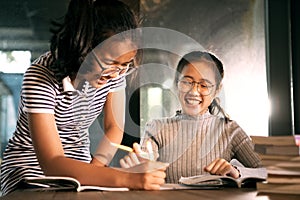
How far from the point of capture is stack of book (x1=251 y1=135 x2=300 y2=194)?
3.12ft

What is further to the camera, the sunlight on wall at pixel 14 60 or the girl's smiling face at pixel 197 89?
the sunlight on wall at pixel 14 60

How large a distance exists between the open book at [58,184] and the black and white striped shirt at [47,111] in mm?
105

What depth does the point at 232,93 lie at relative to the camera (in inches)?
107

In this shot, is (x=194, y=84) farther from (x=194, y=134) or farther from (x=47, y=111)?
(x=47, y=111)

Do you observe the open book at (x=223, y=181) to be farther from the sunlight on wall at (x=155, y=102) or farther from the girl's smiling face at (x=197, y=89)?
the sunlight on wall at (x=155, y=102)

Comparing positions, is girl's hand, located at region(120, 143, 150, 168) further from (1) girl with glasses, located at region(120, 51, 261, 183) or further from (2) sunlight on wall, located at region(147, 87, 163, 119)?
(2) sunlight on wall, located at region(147, 87, 163, 119)

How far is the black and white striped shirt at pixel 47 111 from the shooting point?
47.6 inches

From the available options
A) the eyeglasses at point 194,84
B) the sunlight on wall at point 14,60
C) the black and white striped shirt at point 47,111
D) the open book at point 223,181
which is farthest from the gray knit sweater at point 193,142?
the sunlight on wall at point 14,60

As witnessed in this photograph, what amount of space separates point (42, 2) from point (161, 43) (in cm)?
67

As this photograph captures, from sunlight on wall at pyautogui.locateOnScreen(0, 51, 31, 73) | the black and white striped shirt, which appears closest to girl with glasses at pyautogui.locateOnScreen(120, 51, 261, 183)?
the black and white striped shirt

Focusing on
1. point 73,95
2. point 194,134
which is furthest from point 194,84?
point 73,95

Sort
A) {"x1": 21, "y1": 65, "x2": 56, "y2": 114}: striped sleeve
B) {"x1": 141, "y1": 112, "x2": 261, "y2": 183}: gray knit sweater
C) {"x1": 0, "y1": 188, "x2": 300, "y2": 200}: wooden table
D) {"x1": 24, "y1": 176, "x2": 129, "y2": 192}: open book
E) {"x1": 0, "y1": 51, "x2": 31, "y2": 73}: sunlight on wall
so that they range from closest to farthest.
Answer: {"x1": 0, "y1": 188, "x2": 300, "y2": 200}: wooden table → {"x1": 24, "y1": 176, "x2": 129, "y2": 192}: open book → {"x1": 21, "y1": 65, "x2": 56, "y2": 114}: striped sleeve → {"x1": 141, "y1": 112, "x2": 261, "y2": 183}: gray knit sweater → {"x1": 0, "y1": 51, "x2": 31, "y2": 73}: sunlight on wall

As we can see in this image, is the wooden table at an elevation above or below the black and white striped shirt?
below

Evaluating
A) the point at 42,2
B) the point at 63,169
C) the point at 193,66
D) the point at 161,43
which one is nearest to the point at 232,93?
the point at 161,43
